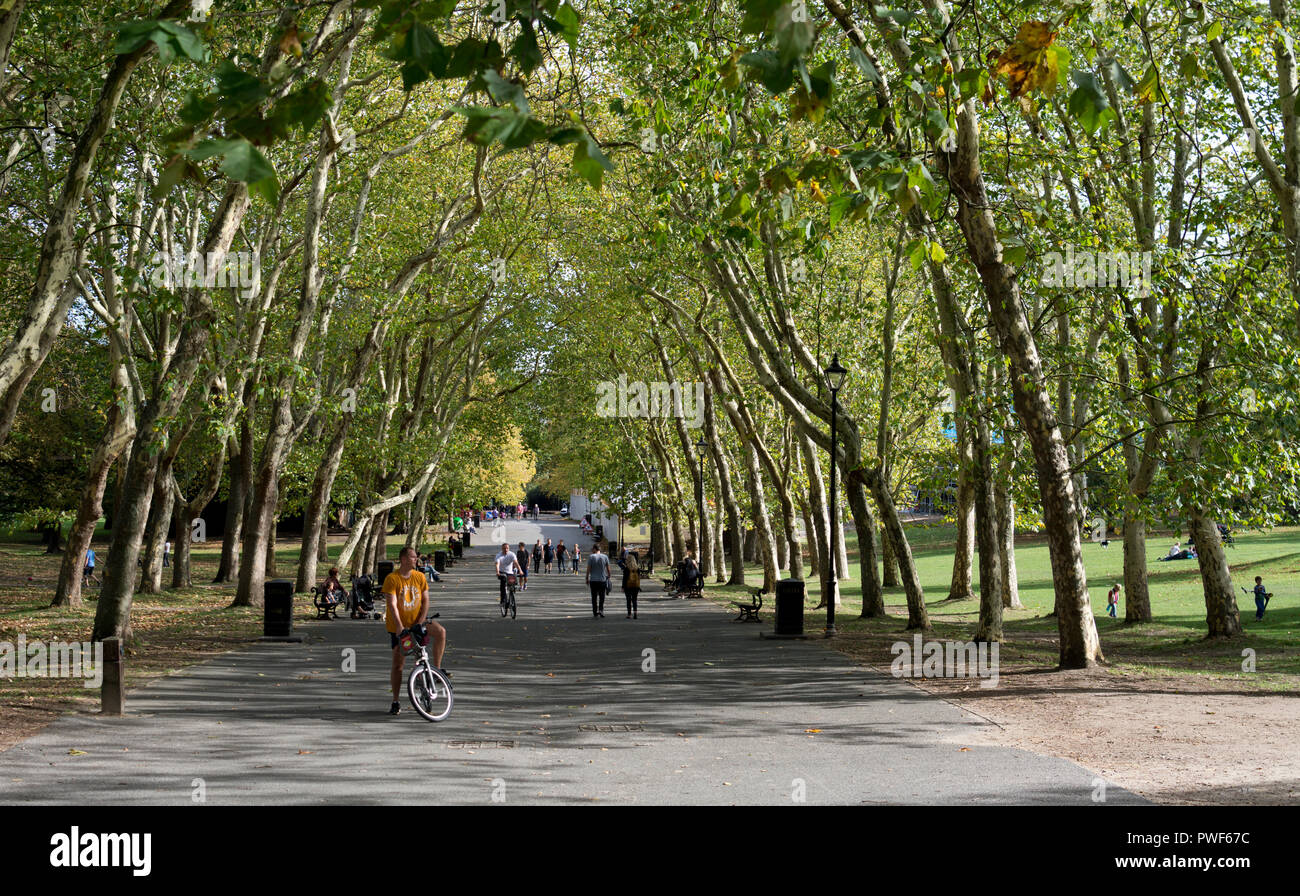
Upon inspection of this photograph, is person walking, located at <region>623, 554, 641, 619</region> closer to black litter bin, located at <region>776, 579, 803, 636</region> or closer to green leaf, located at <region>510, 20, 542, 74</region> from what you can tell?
black litter bin, located at <region>776, 579, 803, 636</region>

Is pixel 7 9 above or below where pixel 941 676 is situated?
above

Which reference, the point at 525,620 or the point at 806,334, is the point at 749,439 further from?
the point at 525,620

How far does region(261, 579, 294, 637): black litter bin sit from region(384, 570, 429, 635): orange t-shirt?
8512 millimetres

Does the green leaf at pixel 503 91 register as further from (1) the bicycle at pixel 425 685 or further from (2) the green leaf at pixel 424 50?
(1) the bicycle at pixel 425 685

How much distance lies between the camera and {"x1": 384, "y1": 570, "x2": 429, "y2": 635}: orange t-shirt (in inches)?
464

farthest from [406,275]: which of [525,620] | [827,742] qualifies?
[827,742]

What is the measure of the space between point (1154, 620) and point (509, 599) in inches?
541

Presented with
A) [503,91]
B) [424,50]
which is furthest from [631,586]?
[503,91]

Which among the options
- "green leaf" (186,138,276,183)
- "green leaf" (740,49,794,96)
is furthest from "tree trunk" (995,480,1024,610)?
"green leaf" (186,138,276,183)

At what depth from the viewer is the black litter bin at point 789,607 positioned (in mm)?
20094

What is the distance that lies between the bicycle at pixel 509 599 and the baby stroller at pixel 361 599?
9.37ft

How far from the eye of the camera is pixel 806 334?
1172 inches

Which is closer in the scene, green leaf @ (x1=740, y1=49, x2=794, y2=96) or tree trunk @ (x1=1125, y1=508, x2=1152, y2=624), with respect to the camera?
green leaf @ (x1=740, y1=49, x2=794, y2=96)

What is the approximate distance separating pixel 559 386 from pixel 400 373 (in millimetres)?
12782
